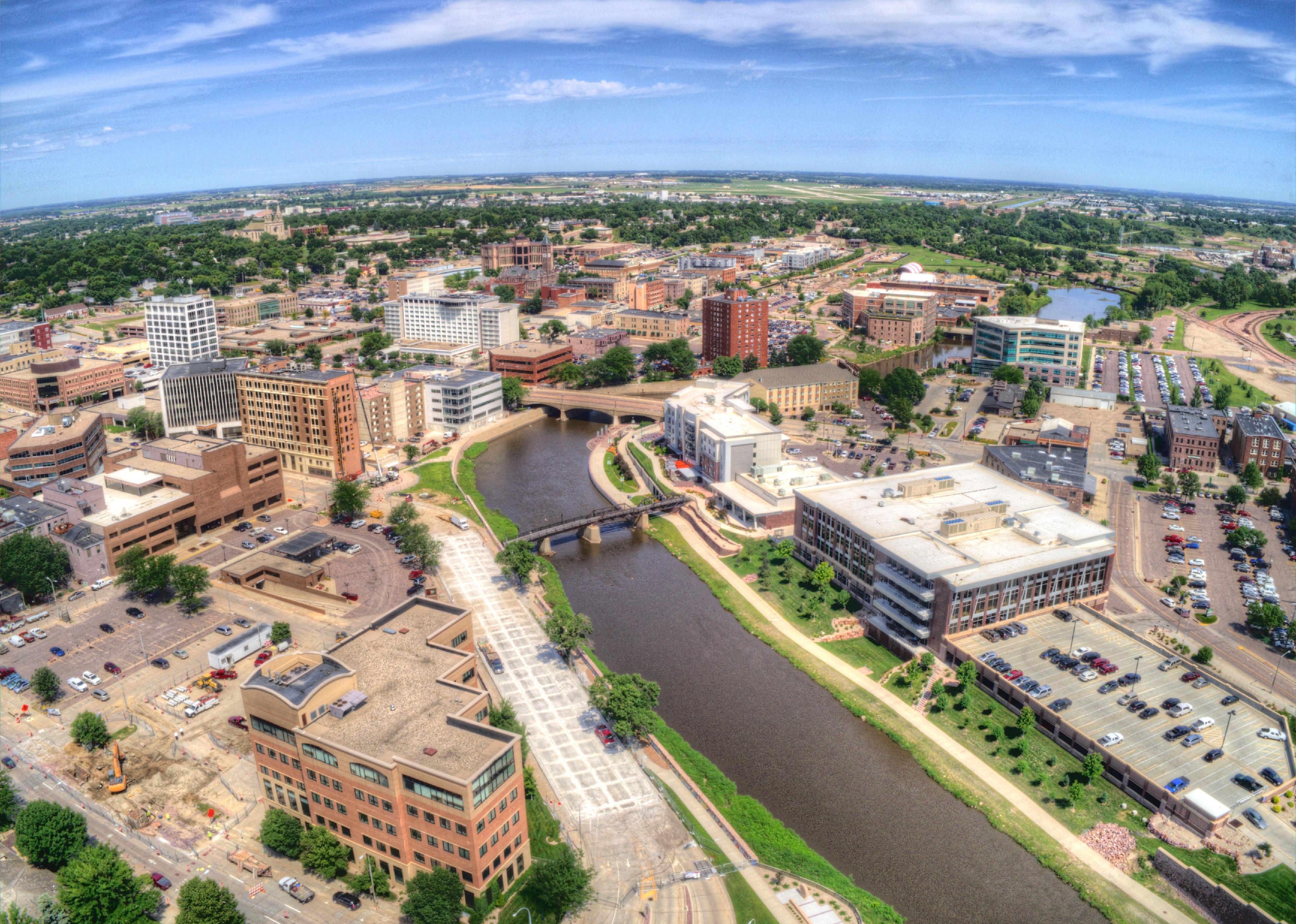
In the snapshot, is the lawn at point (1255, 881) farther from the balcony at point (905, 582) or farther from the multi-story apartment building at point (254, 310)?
the multi-story apartment building at point (254, 310)

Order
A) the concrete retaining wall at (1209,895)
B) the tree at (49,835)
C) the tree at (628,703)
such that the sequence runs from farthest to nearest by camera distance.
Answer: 1. the tree at (628,703)
2. the tree at (49,835)
3. the concrete retaining wall at (1209,895)

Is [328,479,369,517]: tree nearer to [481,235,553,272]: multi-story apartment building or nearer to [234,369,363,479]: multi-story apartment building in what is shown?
[234,369,363,479]: multi-story apartment building

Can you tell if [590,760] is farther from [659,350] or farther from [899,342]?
[899,342]

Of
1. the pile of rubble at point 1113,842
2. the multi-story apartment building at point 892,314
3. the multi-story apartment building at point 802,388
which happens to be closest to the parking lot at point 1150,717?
the pile of rubble at point 1113,842

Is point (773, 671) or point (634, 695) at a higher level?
point (634, 695)

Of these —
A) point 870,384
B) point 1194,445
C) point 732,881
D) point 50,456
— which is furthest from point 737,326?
point 732,881

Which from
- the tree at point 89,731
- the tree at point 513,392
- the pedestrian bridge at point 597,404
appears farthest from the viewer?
the tree at point 513,392

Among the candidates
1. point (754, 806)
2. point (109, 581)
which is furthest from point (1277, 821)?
point (109, 581)
